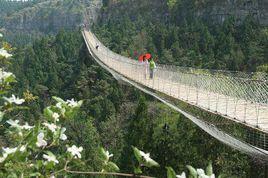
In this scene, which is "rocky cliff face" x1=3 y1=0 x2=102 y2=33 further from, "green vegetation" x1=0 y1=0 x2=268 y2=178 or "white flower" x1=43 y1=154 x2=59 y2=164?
"white flower" x1=43 y1=154 x2=59 y2=164

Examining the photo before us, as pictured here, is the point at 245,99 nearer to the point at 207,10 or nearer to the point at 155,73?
the point at 155,73

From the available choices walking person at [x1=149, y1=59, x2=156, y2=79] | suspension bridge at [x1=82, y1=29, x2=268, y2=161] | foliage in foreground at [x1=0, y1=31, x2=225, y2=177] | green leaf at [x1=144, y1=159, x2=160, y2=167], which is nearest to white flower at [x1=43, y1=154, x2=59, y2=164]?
foliage in foreground at [x1=0, y1=31, x2=225, y2=177]

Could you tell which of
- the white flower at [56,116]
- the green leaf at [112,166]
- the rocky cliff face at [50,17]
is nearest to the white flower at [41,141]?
the white flower at [56,116]

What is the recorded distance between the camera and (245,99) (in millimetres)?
9984

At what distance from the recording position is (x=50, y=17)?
14538cm

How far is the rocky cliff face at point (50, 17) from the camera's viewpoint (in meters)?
136

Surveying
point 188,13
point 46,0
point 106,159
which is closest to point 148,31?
point 188,13

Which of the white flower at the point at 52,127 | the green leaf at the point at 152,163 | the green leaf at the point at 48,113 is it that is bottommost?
the green leaf at the point at 152,163

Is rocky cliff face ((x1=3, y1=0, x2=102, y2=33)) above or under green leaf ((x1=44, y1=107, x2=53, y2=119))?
under

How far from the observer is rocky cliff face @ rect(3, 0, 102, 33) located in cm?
13612

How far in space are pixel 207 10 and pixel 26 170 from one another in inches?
2254

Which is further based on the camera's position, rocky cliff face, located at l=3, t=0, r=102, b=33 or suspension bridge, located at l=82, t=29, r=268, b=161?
rocky cliff face, located at l=3, t=0, r=102, b=33

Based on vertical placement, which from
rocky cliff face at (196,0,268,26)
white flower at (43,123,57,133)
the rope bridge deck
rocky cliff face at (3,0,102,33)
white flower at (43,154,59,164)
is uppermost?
white flower at (43,123,57,133)

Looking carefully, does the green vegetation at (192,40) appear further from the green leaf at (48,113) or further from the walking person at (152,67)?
the green leaf at (48,113)
